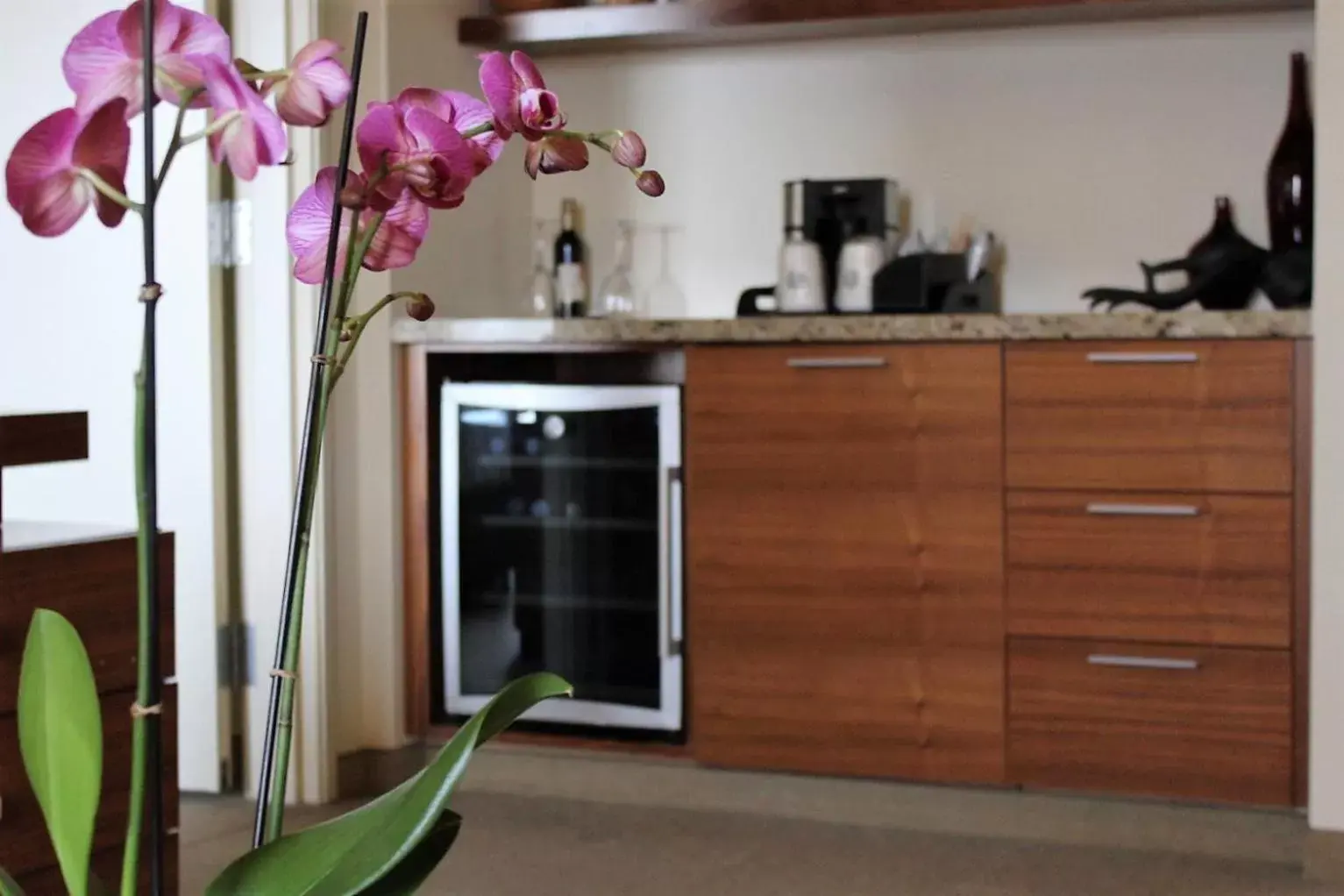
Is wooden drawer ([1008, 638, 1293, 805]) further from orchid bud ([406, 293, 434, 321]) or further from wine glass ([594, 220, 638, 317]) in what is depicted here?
orchid bud ([406, 293, 434, 321])

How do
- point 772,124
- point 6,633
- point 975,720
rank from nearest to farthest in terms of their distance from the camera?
1. point 6,633
2. point 975,720
3. point 772,124

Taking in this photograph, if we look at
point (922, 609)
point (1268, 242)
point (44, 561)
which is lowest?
point (922, 609)

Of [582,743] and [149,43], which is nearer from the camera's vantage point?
[149,43]

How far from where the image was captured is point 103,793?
194 centimetres

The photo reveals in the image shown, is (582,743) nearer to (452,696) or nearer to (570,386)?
(452,696)

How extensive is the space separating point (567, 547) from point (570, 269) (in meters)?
0.76

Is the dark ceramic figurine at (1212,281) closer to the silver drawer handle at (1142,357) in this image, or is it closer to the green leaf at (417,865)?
the silver drawer handle at (1142,357)

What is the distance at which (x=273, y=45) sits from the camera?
3.03m

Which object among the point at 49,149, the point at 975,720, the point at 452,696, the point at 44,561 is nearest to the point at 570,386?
the point at 452,696

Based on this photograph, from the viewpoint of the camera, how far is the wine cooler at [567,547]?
3082 millimetres

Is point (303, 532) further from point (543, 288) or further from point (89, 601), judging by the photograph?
point (543, 288)

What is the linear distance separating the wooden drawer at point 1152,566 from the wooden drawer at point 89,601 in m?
1.49

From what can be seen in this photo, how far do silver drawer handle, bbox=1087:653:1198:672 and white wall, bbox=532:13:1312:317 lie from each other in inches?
35.0

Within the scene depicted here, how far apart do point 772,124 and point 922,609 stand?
4.11 ft
